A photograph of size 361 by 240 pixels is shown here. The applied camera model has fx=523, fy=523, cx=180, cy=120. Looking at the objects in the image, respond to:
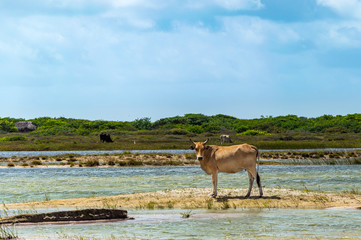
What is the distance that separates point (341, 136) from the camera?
87.5 m

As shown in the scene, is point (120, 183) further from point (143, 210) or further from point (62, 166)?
point (62, 166)

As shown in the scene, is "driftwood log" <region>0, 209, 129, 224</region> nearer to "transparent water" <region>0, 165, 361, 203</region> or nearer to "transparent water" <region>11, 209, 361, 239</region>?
"transparent water" <region>11, 209, 361, 239</region>

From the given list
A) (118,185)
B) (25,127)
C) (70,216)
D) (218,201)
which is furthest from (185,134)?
(70,216)

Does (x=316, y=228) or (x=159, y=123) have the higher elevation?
(x=159, y=123)

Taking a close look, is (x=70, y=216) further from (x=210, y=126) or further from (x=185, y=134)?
(x=210, y=126)

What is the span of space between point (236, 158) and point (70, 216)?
6.82 metres

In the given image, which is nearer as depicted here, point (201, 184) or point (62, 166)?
point (201, 184)

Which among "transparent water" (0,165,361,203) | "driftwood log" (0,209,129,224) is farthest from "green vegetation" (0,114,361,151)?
"driftwood log" (0,209,129,224)

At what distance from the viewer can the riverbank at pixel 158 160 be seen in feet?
148

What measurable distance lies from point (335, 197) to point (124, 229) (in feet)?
29.6

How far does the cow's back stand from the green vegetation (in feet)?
169

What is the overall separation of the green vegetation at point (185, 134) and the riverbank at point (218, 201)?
50436 millimetres

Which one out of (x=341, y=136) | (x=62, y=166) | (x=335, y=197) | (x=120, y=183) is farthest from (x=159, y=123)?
(x=335, y=197)

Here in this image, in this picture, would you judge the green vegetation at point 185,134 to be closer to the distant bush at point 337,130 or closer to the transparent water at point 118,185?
the distant bush at point 337,130
